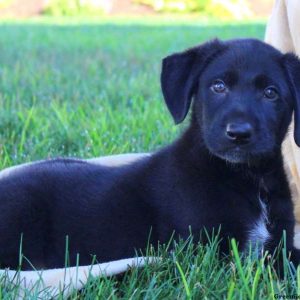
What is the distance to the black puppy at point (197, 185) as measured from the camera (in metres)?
3.14

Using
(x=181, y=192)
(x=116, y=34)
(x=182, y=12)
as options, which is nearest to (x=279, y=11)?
(x=181, y=192)

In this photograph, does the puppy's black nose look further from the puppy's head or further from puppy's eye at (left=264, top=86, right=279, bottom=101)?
puppy's eye at (left=264, top=86, right=279, bottom=101)

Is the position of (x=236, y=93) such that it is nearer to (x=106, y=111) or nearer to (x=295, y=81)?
(x=295, y=81)

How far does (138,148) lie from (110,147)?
20cm

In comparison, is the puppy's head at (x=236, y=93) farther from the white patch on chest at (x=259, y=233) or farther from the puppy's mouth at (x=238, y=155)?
the white patch on chest at (x=259, y=233)

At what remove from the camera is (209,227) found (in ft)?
10.2

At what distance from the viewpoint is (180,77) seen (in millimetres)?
3340

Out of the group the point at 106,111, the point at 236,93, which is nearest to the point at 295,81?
the point at 236,93

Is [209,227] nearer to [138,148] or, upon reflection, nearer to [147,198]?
[147,198]

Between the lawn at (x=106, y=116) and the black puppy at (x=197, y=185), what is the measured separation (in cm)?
22

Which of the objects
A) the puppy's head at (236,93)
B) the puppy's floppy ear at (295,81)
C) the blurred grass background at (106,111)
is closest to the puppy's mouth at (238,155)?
the puppy's head at (236,93)

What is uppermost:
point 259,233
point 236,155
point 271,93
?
point 271,93

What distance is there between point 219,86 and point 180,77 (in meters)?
0.20

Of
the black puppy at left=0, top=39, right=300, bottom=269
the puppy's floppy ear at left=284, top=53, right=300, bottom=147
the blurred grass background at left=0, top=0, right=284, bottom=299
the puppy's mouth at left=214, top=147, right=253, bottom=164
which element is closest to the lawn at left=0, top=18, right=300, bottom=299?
the blurred grass background at left=0, top=0, right=284, bottom=299
